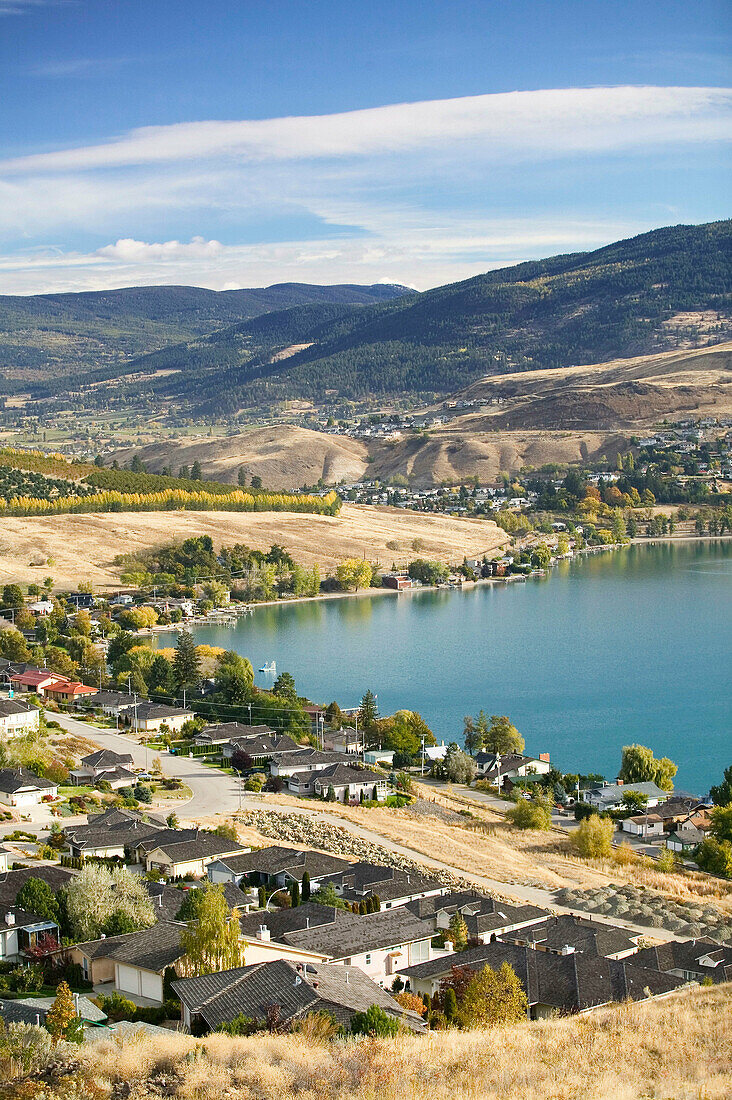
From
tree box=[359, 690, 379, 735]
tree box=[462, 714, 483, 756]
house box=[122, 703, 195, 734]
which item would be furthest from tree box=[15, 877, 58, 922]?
tree box=[462, 714, 483, 756]

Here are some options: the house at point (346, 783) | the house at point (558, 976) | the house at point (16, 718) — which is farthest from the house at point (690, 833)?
the house at point (16, 718)

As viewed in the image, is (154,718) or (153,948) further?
(154,718)

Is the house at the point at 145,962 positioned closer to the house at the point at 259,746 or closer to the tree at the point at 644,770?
the house at the point at 259,746

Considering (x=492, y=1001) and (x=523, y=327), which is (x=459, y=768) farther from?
(x=523, y=327)

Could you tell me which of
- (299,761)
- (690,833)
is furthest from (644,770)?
(299,761)

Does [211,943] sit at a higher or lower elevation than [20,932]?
higher
